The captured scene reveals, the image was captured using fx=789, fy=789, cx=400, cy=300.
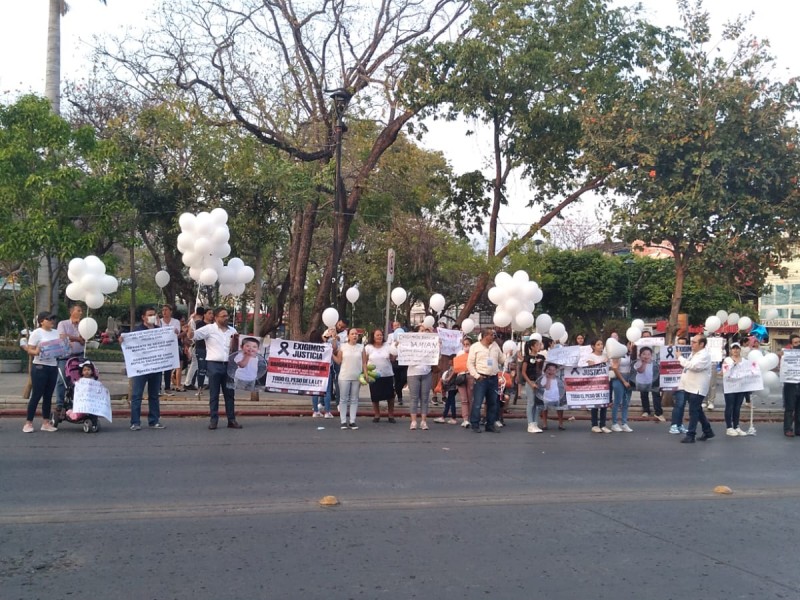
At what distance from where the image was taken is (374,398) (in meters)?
14.2

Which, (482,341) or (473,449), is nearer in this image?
(473,449)

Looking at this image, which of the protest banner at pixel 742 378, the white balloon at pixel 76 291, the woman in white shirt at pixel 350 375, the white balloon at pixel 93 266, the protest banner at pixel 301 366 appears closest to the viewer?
the white balloon at pixel 76 291

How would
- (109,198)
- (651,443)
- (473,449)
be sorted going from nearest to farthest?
(473,449) < (651,443) < (109,198)

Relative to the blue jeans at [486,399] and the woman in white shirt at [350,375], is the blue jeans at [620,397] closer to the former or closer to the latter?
the blue jeans at [486,399]

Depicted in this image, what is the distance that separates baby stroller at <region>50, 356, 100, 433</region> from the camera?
11.6 m

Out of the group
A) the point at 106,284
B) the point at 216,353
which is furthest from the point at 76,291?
the point at 216,353

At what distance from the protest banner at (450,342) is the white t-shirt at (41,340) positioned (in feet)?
24.2

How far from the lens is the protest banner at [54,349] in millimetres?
11366

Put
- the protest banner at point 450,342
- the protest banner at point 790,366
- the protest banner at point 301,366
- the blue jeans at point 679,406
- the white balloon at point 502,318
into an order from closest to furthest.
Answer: the blue jeans at point 679,406 < the protest banner at point 301,366 < the protest banner at point 790,366 < the white balloon at point 502,318 < the protest banner at point 450,342

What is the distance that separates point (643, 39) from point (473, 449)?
504 inches

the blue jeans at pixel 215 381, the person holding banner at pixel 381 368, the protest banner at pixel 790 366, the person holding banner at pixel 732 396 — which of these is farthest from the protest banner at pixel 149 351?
the protest banner at pixel 790 366

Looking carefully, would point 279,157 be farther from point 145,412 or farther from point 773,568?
point 773,568

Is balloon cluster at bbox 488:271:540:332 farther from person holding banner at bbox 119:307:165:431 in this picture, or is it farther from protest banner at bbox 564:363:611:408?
person holding banner at bbox 119:307:165:431

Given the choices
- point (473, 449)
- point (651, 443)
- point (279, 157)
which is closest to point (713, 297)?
point (279, 157)
